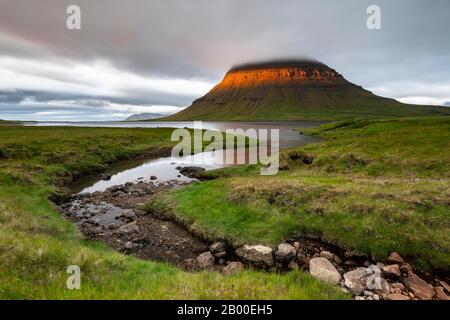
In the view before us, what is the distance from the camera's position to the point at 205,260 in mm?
12977

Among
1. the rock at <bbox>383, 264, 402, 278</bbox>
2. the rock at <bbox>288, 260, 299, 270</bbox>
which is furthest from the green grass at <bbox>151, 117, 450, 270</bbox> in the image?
the rock at <bbox>288, 260, 299, 270</bbox>

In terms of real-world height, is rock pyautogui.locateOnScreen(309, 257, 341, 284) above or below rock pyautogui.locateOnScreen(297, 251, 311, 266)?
above

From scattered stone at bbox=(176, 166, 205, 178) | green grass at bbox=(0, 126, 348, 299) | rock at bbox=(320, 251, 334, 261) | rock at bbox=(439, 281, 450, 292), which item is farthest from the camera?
scattered stone at bbox=(176, 166, 205, 178)

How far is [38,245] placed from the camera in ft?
31.1

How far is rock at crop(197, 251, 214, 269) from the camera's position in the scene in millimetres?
12617

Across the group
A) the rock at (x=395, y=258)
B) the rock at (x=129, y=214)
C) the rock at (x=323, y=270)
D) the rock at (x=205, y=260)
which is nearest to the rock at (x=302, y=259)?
the rock at (x=323, y=270)

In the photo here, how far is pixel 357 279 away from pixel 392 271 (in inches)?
69.1

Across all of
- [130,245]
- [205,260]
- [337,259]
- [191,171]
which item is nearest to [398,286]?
[337,259]

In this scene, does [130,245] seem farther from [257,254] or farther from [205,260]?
[257,254]

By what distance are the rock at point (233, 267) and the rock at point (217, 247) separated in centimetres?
163

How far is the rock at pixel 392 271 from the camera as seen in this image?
10555mm

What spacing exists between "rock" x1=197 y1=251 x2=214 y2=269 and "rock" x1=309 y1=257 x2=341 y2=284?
15.9ft

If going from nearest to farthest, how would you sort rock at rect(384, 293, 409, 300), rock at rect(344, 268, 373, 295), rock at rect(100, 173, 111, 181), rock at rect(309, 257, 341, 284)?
rock at rect(384, 293, 409, 300) < rock at rect(344, 268, 373, 295) < rock at rect(309, 257, 341, 284) < rock at rect(100, 173, 111, 181)

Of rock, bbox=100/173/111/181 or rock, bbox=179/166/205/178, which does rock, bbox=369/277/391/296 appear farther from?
rock, bbox=100/173/111/181
